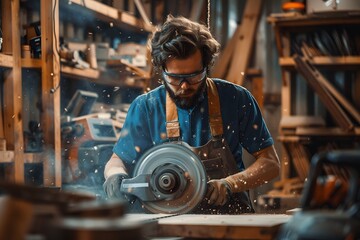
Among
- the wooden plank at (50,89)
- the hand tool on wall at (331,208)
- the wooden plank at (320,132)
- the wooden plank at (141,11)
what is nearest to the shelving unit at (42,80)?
the wooden plank at (50,89)

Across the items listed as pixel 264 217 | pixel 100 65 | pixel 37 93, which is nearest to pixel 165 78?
pixel 264 217

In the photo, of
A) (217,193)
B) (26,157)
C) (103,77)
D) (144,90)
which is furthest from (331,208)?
(144,90)

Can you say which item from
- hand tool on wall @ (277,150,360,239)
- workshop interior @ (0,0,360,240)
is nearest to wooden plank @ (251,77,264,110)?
workshop interior @ (0,0,360,240)

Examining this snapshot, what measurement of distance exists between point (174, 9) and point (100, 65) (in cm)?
178

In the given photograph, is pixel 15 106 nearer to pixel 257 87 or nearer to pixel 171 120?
pixel 171 120

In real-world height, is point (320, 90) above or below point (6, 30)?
below

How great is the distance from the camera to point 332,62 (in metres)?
7.15

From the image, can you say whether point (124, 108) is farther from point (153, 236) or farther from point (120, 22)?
point (153, 236)

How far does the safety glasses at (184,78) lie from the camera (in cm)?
428

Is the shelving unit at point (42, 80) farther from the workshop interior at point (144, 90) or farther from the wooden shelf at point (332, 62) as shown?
the wooden shelf at point (332, 62)

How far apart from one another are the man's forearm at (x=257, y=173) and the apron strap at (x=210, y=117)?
12.0 inches

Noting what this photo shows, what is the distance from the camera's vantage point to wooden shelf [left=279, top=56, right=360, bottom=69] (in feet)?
23.3

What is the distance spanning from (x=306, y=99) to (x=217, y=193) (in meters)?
4.26

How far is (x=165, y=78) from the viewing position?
172 inches
